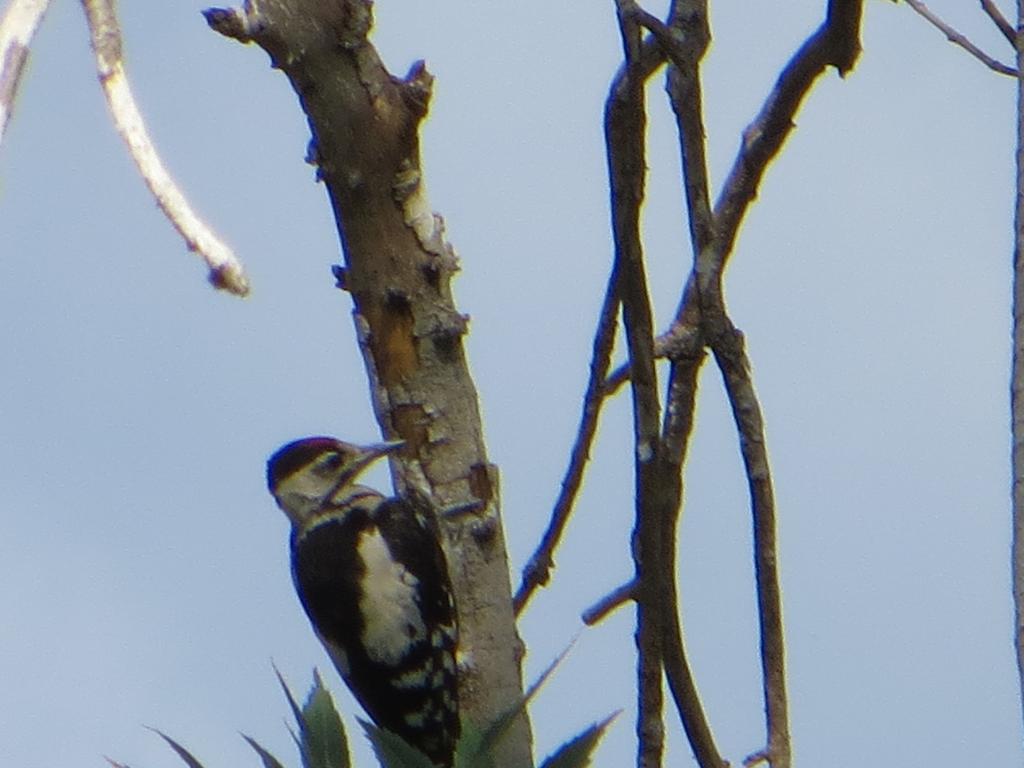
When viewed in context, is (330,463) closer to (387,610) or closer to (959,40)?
(387,610)

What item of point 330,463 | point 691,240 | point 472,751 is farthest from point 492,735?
point 330,463

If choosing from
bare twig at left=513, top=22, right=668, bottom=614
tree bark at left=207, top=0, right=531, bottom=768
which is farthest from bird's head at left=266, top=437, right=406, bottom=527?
bare twig at left=513, top=22, right=668, bottom=614

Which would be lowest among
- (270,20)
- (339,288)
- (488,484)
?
(488,484)

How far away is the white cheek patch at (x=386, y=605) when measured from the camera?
497 cm

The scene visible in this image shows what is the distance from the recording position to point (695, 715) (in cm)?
313

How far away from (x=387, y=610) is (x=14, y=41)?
2.84 m

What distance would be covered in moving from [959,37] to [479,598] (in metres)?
1.71

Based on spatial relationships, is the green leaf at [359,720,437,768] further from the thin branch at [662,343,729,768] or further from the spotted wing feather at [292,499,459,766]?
the spotted wing feather at [292,499,459,766]

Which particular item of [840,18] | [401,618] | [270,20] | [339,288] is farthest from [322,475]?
[840,18]

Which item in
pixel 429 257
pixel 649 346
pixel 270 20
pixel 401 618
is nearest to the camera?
pixel 649 346

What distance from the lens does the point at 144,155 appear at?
105 inches

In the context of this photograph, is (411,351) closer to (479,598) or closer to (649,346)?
(479,598)

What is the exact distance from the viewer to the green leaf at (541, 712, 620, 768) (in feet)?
10.6

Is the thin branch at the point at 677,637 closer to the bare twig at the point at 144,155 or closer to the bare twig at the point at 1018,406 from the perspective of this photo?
the bare twig at the point at 144,155
